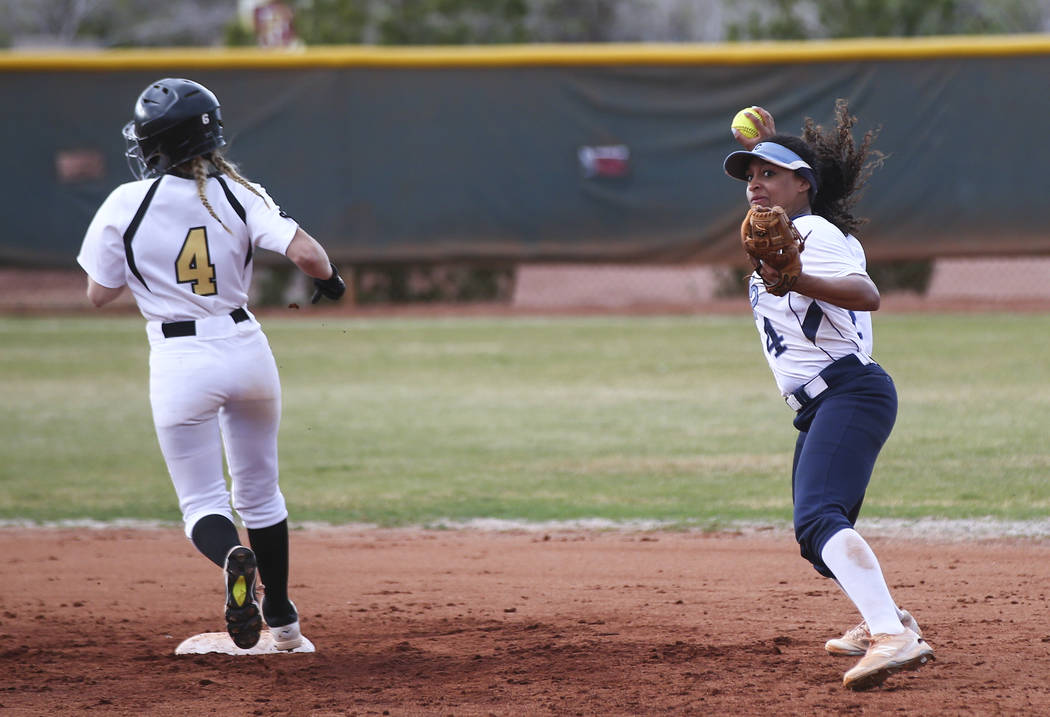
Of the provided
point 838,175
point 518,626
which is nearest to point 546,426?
point 518,626

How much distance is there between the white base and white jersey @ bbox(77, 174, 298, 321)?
1.26 m

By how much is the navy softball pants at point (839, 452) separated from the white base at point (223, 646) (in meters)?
1.83

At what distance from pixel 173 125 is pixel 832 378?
2172mm

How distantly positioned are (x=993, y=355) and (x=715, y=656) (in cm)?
823

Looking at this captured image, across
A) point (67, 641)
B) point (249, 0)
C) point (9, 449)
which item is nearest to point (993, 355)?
point (9, 449)

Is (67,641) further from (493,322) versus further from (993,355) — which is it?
(493,322)

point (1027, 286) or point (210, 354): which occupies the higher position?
point (210, 354)

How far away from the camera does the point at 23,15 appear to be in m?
27.2

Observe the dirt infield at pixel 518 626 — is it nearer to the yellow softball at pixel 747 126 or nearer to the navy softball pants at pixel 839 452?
the navy softball pants at pixel 839 452

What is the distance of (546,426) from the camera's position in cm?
917

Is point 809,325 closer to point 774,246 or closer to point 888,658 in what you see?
point 774,246

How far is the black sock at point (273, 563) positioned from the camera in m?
4.19

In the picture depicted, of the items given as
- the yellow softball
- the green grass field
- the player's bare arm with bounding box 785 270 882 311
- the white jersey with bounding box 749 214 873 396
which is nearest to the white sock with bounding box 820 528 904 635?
the white jersey with bounding box 749 214 873 396

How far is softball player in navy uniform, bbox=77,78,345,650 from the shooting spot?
382 centimetres
